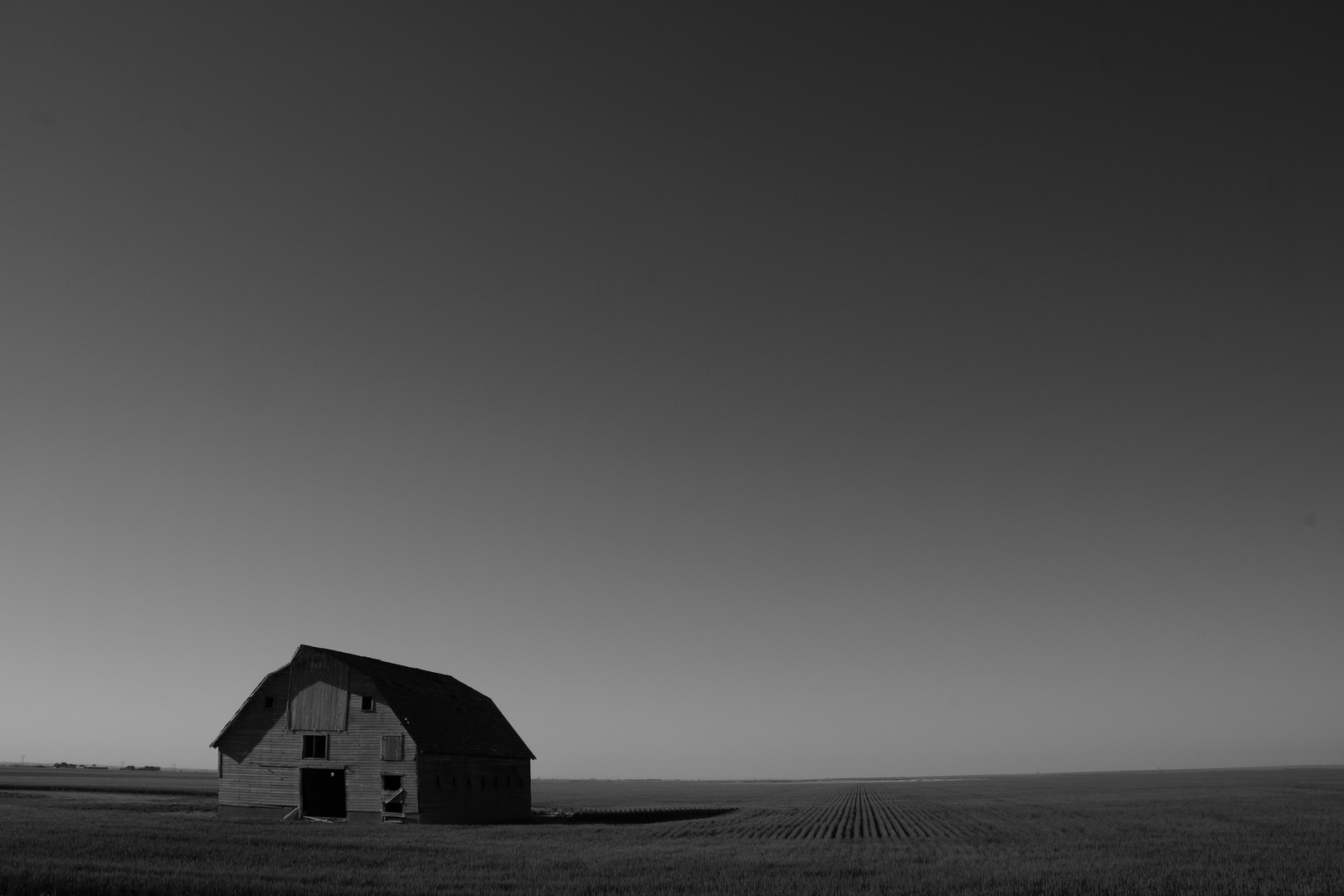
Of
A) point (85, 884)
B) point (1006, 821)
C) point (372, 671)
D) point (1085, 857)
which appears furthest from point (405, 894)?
point (1006, 821)

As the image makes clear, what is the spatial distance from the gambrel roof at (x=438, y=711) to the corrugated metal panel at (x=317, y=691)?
29 centimetres

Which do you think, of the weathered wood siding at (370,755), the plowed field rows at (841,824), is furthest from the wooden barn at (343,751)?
the plowed field rows at (841,824)

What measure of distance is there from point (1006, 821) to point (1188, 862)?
71.2ft

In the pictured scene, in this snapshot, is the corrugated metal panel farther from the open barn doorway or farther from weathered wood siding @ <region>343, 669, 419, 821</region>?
the open barn doorway

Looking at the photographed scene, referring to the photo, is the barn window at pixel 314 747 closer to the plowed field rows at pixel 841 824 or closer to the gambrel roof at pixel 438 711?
the gambrel roof at pixel 438 711

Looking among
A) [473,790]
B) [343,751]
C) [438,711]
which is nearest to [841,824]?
[473,790]

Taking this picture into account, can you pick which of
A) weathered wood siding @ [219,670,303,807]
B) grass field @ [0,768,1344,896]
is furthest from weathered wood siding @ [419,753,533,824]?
weathered wood siding @ [219,670,303,807]

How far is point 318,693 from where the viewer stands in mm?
46062

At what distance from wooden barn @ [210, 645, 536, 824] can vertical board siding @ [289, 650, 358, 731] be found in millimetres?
42

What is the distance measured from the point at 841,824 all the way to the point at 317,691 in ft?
92.2

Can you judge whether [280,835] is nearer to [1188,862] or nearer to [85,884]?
[85,884]

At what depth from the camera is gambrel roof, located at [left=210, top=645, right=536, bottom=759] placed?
45062 mm

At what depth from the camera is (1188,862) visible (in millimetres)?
27938

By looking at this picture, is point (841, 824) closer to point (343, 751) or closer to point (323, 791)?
point (343, 751)
